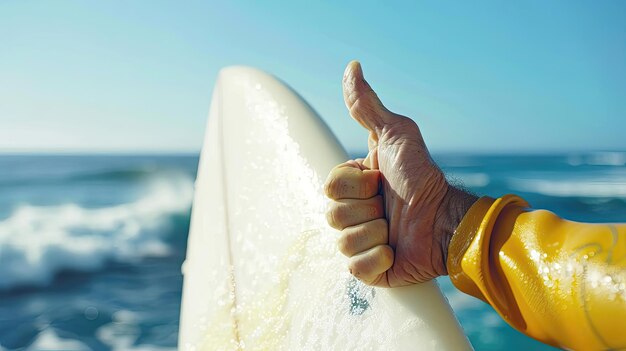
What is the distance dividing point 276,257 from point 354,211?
16.5 inches

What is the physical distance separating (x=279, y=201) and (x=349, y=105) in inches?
20.1

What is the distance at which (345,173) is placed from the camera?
1.27m

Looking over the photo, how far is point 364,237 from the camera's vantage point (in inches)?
48.2

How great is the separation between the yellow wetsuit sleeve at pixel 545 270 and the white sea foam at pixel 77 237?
563 centimetres

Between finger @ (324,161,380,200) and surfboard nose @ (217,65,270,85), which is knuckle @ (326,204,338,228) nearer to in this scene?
finger @ (324,161,380,200)

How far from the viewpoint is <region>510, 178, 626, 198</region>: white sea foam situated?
11809mm

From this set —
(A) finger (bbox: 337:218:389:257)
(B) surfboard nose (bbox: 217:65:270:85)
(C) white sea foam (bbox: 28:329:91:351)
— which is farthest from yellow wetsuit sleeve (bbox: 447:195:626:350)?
(C) white sea foam (bbox: 28:329:91:351)

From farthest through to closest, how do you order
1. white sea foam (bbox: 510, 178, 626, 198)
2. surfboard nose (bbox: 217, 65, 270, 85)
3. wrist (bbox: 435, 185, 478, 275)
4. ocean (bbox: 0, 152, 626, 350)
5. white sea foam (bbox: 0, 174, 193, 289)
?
white sea foam (bbox: 510, 178, 626, 198) < white sea foam (bbox: 0, 174, 193, 289) < ocean (bbox: 0, 152, 626, 350) < surfboard nose (bbox: 217, 65, 270, 85) < wrist (bbox: 435, 185, 478, 275)

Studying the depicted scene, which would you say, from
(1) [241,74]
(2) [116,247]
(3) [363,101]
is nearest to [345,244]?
(3) [363,101]

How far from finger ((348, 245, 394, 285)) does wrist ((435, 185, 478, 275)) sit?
11 centimetres

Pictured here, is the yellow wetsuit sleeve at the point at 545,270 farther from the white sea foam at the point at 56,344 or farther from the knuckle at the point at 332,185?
the white sea foam at the point at 56,344

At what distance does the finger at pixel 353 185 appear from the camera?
1.25 m

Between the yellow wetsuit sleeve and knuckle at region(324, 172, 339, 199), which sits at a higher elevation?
knuckle at region(324, 172, 339, 199)

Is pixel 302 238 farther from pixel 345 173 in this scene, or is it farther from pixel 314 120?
pixel 314 120
